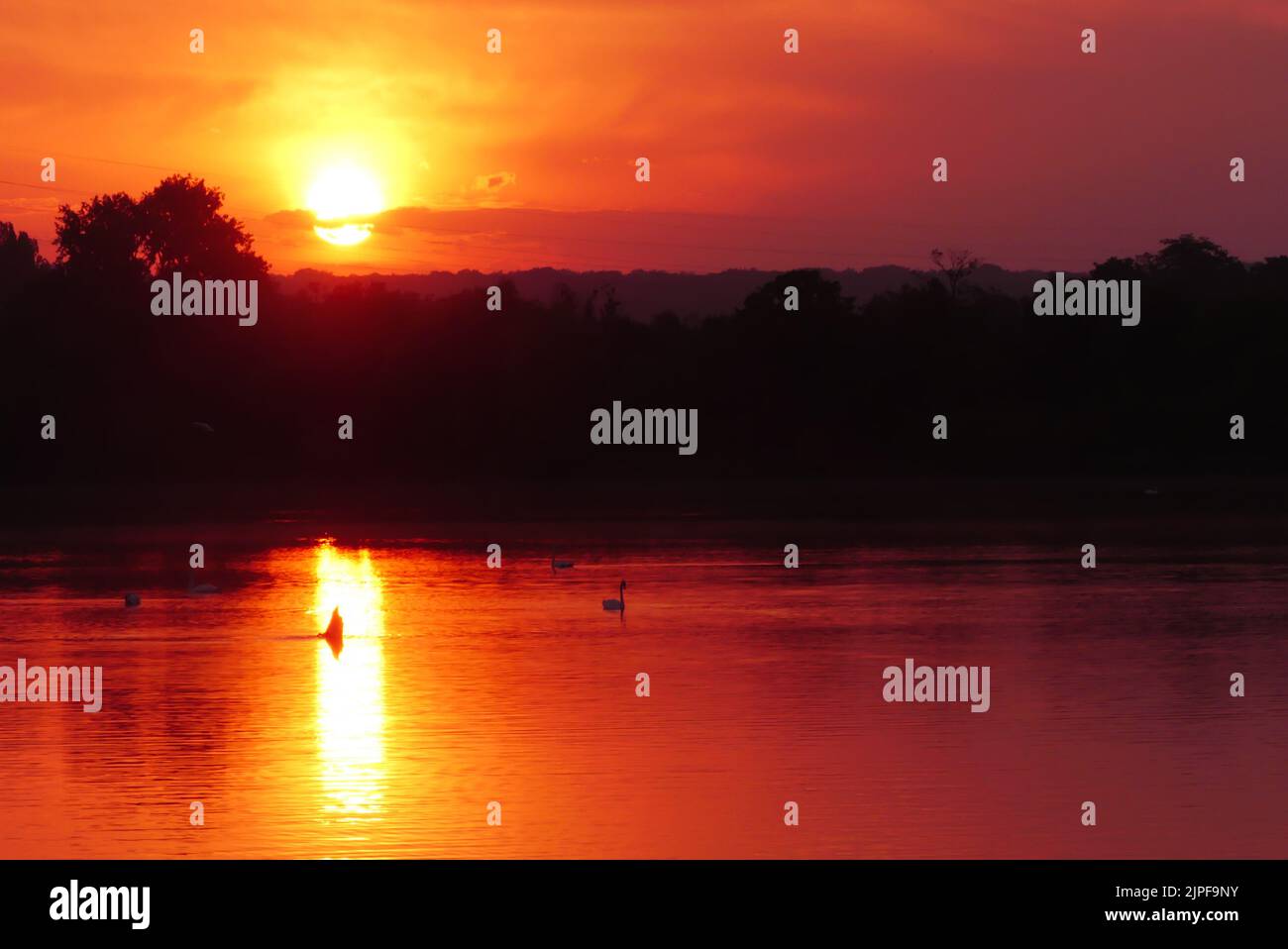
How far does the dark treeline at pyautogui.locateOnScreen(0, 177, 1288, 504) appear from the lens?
95.8 m

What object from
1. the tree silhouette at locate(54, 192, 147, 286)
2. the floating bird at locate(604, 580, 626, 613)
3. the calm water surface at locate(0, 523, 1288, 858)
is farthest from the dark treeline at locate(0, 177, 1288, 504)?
the floating bird at locate(604, 580, 626, 613)

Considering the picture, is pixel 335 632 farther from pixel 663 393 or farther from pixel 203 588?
pixel 663 393

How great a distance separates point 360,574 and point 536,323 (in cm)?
6407

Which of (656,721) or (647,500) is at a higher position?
(647,500)

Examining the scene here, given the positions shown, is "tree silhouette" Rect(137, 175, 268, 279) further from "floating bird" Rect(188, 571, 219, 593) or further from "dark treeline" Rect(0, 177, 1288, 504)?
"floating bird" Rect(188, 571, 219, 593)

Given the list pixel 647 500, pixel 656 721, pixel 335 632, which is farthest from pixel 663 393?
pixel 656 721

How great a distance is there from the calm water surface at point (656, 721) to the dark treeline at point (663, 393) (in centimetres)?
5349

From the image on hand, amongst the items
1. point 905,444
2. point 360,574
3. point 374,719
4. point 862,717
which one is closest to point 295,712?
point 374,719

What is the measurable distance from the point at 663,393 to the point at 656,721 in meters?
79.4

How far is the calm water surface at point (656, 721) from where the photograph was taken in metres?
16.6

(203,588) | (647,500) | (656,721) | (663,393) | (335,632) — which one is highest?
(663,393)

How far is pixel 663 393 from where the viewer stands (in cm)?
10138

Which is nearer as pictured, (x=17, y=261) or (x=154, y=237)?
(x=154, y=237)
